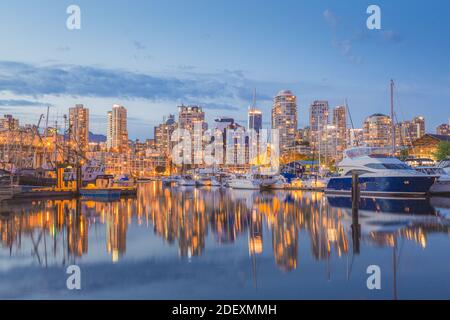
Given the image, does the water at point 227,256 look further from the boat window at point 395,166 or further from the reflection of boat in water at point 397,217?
the boat window at point 395,166

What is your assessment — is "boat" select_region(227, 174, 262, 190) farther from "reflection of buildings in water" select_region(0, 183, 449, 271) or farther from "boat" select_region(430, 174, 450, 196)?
"reflection of buildings in water" select_region(0, 183, 449, 271)

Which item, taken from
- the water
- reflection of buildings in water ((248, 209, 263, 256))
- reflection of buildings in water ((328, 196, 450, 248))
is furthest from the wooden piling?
reflection of buildings in water ((248, 209, 263, 256))

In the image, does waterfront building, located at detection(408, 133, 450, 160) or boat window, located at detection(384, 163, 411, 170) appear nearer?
boat window, located at detection(384, 163, 411, 170)

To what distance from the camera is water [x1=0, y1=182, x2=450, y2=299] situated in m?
15.2

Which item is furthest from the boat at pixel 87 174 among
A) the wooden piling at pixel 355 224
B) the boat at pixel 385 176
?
the wooden piling at pixel 355 224

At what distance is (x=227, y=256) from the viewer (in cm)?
2081

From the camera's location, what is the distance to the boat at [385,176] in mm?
50500

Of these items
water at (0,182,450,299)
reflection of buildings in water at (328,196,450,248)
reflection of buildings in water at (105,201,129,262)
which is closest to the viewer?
water at (0,182,450,299)

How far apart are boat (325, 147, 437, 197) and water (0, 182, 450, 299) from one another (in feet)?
53.0

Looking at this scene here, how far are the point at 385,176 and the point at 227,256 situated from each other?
34841 millimetres

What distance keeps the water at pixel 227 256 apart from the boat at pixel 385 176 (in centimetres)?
1617
